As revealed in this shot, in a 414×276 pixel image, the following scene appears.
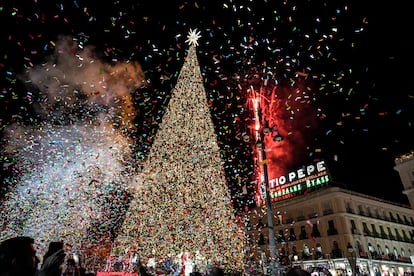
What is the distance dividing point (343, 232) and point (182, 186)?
25142 mm

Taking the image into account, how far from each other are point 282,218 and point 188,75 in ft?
98.6

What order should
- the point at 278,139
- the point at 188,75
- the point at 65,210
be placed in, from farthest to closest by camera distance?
the point at 65,210 < the point at 188,75 < the point at 278,139

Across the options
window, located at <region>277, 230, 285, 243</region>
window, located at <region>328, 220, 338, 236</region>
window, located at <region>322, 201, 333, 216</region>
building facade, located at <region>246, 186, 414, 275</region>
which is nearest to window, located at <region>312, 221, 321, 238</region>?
building facade, located at <region>246, 186, 414, 275</region>

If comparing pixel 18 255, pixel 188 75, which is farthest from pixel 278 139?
pixel 188 75

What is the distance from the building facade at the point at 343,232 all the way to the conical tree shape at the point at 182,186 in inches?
699

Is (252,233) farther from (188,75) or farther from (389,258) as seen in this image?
(188,75)

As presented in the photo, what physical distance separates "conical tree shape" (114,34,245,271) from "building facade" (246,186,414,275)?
17759mm

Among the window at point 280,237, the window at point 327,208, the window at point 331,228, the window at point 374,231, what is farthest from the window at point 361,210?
the window at point 280,237

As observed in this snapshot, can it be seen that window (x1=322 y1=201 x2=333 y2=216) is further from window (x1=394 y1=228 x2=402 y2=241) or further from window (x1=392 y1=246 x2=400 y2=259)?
window (x1=394 y1=228 x2=402 y2=241)

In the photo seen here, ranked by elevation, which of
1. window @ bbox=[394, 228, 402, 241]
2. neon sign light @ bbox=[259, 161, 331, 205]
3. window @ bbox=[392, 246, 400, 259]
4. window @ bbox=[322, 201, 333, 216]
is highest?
neon sign light @ bbox=[259, 161, 331, 205]

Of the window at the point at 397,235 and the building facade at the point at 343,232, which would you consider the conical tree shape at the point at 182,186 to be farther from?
the window at the point at 397,235

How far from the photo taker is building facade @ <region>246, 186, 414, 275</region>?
32.3 m

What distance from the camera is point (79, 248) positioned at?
22.0 meters

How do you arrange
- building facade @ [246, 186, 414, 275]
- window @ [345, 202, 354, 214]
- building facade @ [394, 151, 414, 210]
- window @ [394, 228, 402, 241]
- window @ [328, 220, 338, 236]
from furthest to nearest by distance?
window @ [394, 228, 402, 241] < window @ [345, 202, 354, 214] < window @ [328, 220, 338, 236] < building facade @ [246, 186, 414, 275] < building facade @ [394, 151, 414, 210]
